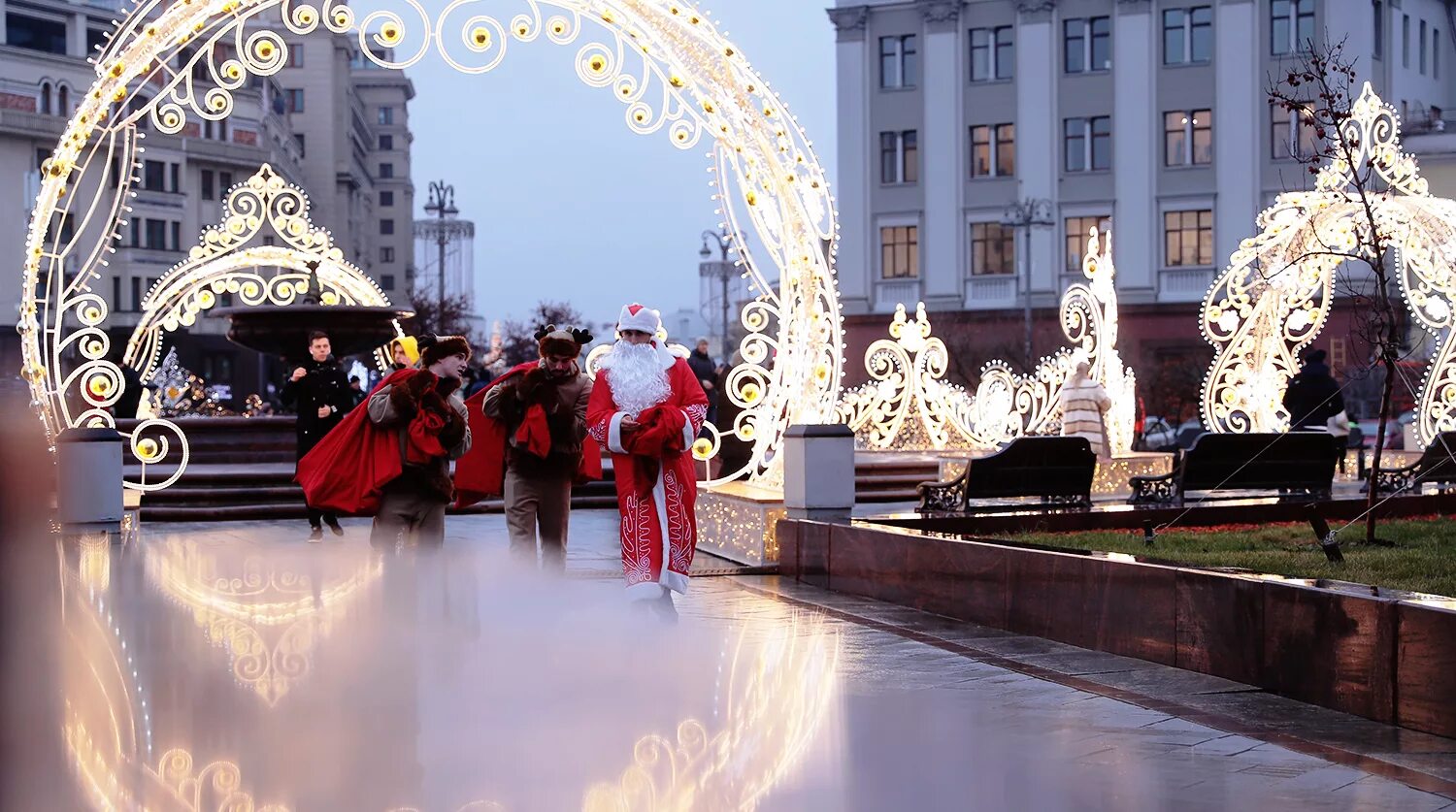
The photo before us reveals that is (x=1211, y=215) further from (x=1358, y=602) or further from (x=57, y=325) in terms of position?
(x=1358, y=602)

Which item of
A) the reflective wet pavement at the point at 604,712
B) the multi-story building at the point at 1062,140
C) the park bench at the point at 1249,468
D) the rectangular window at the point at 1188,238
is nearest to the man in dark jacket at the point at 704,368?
the park bench at the point at 1249,468

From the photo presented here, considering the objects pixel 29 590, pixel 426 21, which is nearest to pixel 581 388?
pixel 426 21

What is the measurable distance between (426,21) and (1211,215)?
133 feet

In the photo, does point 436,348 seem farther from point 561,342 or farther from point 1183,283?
point 1183,283

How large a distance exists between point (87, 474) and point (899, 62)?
4142 cm

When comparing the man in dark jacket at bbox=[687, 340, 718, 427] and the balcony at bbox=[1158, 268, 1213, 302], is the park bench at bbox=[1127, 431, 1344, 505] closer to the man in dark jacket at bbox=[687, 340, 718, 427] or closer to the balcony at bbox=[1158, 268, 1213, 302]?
the man in dark jacket at bbox=[687, 340, 718, 427]

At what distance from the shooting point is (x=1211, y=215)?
5072cm

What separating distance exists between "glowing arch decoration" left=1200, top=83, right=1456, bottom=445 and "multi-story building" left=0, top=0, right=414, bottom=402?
36.2 meters

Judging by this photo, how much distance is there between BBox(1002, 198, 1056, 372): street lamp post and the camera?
46531 mm

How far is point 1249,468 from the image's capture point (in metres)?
14.6

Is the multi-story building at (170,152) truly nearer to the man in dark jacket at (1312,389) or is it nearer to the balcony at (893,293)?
the balcony at (893,293)

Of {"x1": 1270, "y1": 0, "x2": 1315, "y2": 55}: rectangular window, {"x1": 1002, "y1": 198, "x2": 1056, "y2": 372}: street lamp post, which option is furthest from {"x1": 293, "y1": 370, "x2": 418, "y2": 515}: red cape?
{"x1": 1270, "y1": 0, "x2": 1315, "y2": 55}: rectangular window

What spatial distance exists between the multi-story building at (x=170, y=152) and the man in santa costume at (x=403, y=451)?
40278 mm

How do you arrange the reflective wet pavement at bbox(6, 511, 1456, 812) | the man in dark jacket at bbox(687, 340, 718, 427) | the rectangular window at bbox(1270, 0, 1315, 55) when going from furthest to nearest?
the rectangular window at bbox(1270, 0, 1315, 55), the man in dark jacket at bbox(687, 340, 718, 427), the reflective wet pavement at bbox(6, 511, 1456, 812)
